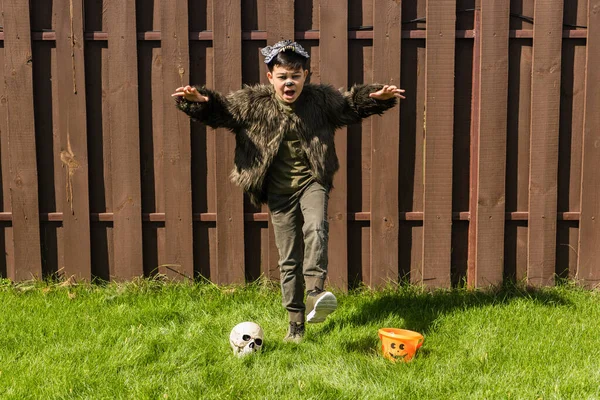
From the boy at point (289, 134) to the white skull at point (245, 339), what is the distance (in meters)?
0.30

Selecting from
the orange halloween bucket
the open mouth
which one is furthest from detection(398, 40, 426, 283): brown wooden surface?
the orange halloween bucket

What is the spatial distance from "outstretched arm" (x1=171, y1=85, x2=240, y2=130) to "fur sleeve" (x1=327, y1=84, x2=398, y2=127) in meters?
0.59

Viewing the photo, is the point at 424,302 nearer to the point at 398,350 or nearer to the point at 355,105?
the point at 398,350

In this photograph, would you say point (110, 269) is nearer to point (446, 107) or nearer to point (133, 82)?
point (133, 82)

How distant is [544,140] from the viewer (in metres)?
4.61

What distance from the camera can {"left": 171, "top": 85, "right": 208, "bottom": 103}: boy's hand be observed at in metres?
3.73

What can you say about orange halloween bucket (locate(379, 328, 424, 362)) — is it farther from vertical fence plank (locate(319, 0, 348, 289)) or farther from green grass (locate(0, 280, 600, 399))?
vertical fence plank (locate(319, 0, 348, 289))

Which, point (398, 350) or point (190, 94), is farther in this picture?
point (190, 94)

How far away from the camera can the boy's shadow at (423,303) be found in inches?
160

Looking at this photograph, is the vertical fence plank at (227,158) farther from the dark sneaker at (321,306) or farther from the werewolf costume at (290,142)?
the dark sneaker at (321,306)

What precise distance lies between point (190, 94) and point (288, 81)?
22.1 inches

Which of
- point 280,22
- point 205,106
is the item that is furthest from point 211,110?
point 280,22

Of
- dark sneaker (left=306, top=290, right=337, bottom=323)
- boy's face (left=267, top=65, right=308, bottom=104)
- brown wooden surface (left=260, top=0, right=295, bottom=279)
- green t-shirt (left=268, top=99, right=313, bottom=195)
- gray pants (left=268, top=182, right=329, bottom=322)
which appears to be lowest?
dark sneaker (left=306, top=290, right=337, bottom=323)

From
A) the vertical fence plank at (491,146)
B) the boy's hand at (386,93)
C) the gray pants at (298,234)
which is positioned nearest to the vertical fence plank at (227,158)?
the gray pants at (298,234)
